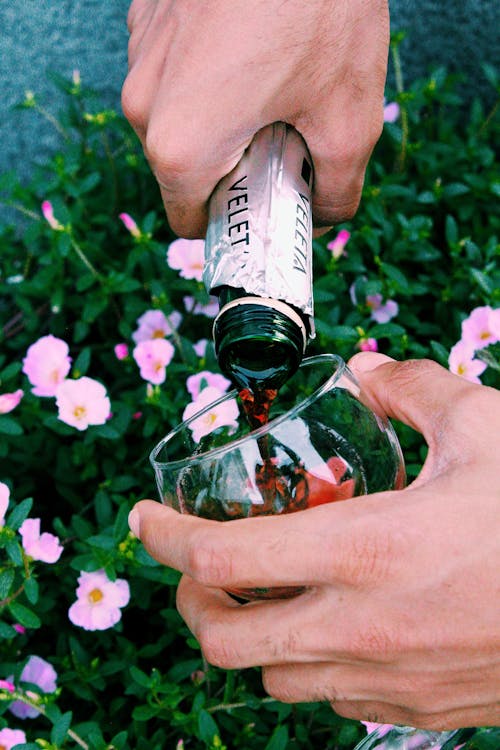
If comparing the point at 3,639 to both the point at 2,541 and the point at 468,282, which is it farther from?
the point at 468,282

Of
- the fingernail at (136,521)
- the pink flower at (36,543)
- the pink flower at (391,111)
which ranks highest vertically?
the fingernail at (136,521)

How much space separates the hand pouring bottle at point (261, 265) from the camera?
849mm

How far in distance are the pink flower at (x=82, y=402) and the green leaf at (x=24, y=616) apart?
0.29 meters

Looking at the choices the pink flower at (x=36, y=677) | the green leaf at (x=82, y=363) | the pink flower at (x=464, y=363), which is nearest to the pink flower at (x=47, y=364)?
the green leaf at (x=82, y=363)

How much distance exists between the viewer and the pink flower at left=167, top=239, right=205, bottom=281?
1518 millimetres

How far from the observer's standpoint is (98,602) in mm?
1237

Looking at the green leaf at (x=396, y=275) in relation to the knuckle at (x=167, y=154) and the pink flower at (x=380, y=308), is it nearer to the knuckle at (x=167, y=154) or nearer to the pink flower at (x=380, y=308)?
the pink flower at (x=380, y=308)

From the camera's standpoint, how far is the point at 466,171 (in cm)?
182

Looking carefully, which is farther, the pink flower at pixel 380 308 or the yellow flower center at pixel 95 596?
the pink flower at pixel 380 308

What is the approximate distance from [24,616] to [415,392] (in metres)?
0.68

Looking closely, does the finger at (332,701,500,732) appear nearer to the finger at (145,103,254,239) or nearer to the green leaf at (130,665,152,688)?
the green leaf at (130,665,152,688)

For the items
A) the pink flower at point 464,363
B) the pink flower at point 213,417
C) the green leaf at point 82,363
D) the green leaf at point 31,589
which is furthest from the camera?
the green leaf at point 82,363

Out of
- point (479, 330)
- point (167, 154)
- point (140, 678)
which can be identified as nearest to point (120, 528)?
point (140, 678)

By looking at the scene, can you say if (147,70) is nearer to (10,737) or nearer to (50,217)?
(50,217)
